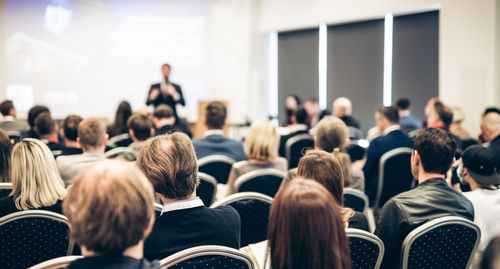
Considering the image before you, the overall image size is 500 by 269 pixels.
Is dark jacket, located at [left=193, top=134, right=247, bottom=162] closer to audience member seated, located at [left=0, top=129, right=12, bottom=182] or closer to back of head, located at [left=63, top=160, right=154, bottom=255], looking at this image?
audience member seated, located at [left=0, top=129, right=12, bottom=182]

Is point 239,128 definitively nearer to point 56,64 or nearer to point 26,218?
point 56,64

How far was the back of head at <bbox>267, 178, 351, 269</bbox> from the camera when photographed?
1.33 metres

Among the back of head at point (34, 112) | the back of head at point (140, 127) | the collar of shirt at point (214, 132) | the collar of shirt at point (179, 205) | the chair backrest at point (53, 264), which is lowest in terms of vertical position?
the chair backrest at point (53, 264)

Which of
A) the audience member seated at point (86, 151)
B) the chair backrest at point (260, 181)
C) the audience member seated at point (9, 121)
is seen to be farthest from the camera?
the audience member seated at point (9, 121)

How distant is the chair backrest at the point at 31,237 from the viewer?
2098mm

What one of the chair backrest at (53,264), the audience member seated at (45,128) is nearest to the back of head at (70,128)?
the audience member seated at (45,128)

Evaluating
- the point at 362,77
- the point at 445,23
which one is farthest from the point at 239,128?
the point at 445,23

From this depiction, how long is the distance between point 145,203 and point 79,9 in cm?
868

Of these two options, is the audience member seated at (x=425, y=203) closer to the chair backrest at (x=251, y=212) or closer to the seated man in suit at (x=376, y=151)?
the chair backrest at (x=251, y=212)

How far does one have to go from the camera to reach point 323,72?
31.9 ft

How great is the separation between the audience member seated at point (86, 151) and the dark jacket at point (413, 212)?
2.11 meters

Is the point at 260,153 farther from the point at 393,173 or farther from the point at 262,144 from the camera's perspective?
the point at 393,173

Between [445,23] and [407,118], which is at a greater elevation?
[445,23]

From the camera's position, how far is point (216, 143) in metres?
4.33
